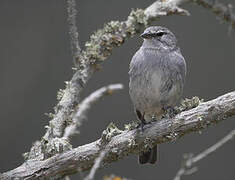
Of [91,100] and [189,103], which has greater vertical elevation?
[189,103]

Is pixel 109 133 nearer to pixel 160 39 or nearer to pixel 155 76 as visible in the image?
pixel 155 76

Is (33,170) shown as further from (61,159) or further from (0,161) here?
(0,161)

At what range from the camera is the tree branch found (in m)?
3.86

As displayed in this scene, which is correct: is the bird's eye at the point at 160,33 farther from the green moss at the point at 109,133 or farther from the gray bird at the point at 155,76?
the green moss at the point at 109,133

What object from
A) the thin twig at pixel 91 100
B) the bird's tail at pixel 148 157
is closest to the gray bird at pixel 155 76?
the bird's tail at pixel 148 157

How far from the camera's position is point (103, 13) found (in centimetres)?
654

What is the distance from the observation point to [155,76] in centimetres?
450

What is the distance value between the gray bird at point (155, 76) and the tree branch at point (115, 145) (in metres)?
0.39

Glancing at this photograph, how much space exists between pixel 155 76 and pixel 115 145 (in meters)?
0.80

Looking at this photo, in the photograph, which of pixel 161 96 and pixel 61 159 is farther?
pixel 161 96

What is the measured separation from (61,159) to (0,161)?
2430 millimetres

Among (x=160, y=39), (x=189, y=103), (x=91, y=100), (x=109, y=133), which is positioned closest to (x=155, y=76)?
(x=160, y=39)

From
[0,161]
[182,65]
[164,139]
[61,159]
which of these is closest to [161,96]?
[182,65]

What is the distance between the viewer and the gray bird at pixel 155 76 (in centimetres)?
450
